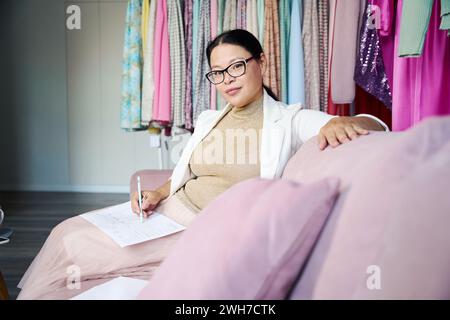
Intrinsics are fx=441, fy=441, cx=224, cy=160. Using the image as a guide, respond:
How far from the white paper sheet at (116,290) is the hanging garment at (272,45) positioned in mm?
1702

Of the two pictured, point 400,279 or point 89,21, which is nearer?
point 400,279

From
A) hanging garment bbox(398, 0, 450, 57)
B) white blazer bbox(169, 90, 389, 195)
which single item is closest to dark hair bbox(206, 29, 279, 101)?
white blazer bbox(169, 90, 389, 195)

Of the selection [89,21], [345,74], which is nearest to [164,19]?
[345,74]

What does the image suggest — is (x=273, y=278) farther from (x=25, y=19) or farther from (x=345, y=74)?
(x=25, y=19)

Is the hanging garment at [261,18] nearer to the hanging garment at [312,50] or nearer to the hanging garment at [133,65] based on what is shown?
the hanging garment at [312,50]

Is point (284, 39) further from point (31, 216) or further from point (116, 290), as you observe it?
point (31, 216)

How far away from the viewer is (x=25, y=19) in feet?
14.6

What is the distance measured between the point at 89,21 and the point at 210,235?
4283mm

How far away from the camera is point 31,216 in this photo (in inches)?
138

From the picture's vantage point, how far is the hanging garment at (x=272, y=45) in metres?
2.50

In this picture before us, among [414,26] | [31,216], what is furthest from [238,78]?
[31,216]

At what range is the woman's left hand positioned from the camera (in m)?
0.97

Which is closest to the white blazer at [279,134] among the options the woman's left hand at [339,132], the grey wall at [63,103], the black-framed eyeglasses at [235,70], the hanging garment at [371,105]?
the black-framed eyeglasses at [235,70]

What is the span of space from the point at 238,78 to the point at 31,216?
8.76 feet
